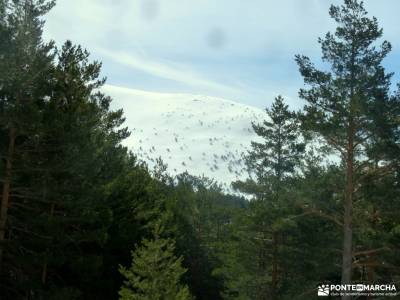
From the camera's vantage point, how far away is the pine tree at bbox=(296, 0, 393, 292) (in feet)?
54.3

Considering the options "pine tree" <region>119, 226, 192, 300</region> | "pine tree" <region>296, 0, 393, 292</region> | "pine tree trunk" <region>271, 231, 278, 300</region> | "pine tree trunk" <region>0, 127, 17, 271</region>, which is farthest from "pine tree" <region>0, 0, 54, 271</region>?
"pine tree trunk" <region>271, 231, 278, 300</region>

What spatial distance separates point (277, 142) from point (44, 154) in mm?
14330

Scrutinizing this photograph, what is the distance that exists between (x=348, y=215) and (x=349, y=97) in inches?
158

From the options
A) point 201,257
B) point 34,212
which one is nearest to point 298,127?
point 34,212

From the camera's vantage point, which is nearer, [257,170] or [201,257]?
[257,170]

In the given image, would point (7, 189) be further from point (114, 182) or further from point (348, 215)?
point (348, 215)

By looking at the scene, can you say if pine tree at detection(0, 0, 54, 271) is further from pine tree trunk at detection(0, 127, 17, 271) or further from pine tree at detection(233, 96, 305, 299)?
pine tree at detection(233, 96, 305, 299)

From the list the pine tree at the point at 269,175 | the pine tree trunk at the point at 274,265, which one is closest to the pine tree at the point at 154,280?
the pine tree at the point at 269,175

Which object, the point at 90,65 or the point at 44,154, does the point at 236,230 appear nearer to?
the point at 90,65

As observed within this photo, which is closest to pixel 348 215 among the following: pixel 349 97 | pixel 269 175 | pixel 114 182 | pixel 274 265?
pixel 349 97

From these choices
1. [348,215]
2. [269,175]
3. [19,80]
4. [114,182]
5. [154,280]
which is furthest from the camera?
[269,175]

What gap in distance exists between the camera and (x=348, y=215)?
673 inches

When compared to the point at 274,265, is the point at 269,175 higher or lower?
higher

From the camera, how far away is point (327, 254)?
19156mm
